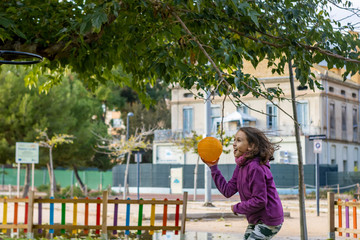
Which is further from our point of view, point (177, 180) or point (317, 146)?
point (177, 180)

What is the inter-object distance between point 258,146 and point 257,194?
41cm

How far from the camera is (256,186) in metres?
5.28

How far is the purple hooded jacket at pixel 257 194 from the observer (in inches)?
208

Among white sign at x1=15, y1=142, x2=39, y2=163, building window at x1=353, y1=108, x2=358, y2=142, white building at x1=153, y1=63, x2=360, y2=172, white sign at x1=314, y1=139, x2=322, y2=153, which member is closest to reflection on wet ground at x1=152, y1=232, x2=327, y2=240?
white sign at x1=314, y1=139, x2=322, y2=153

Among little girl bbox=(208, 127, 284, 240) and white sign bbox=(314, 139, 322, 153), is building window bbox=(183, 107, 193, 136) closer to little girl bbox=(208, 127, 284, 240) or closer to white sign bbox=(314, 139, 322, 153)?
white sign bbox=(314, 139, 322, 153)

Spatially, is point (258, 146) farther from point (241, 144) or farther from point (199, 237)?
point (199, 237)

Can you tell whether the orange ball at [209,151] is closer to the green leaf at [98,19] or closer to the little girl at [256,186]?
the little girl at [256,186]

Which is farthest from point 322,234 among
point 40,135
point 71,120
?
point 71,120

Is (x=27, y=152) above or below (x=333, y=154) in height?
below

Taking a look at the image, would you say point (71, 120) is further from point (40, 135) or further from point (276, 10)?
point (276, 10)

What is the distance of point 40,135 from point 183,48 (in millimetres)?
31441

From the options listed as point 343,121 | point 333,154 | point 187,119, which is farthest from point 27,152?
point 343,121

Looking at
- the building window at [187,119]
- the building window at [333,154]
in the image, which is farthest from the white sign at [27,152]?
the building window at [333,154]

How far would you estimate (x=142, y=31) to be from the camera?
9188 millimetres
